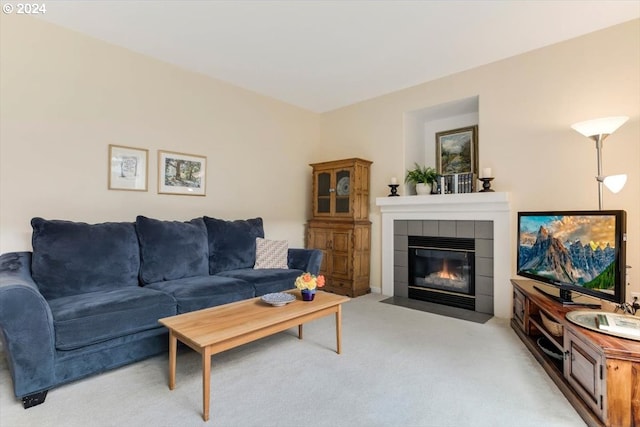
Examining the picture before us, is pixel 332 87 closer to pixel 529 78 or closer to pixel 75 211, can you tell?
pixel 529 78

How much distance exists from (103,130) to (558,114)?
4402mm

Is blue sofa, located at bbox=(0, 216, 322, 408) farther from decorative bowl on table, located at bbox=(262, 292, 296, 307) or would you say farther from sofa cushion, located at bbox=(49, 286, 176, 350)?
decorative bowl on table, located at bbox=(262, 292, 296, 307)

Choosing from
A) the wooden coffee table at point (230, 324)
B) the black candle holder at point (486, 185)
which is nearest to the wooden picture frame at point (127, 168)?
the wooden coffee table at point (230, 324)

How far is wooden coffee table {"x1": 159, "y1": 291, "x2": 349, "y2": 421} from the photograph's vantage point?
1647 mm

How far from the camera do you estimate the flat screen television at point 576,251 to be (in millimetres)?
2021

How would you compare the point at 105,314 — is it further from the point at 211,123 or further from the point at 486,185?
the point at 486,185

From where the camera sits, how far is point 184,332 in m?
1.74

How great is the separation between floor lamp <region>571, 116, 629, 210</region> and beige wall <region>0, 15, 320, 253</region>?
3493mm

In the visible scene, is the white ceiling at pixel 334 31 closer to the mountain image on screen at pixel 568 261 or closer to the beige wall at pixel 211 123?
the beige wall at pixel 211 123

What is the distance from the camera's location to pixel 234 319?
1.97 meters

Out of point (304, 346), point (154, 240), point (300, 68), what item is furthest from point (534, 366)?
point (300, 68)

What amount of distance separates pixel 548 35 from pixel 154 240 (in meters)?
4.12

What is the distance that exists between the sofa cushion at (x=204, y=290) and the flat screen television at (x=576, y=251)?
249 centimetres

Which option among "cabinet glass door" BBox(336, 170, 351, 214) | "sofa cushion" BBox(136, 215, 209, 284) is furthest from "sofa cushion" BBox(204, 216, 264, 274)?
"cabinet glass door" BBox(336, 170, 351, 214)
